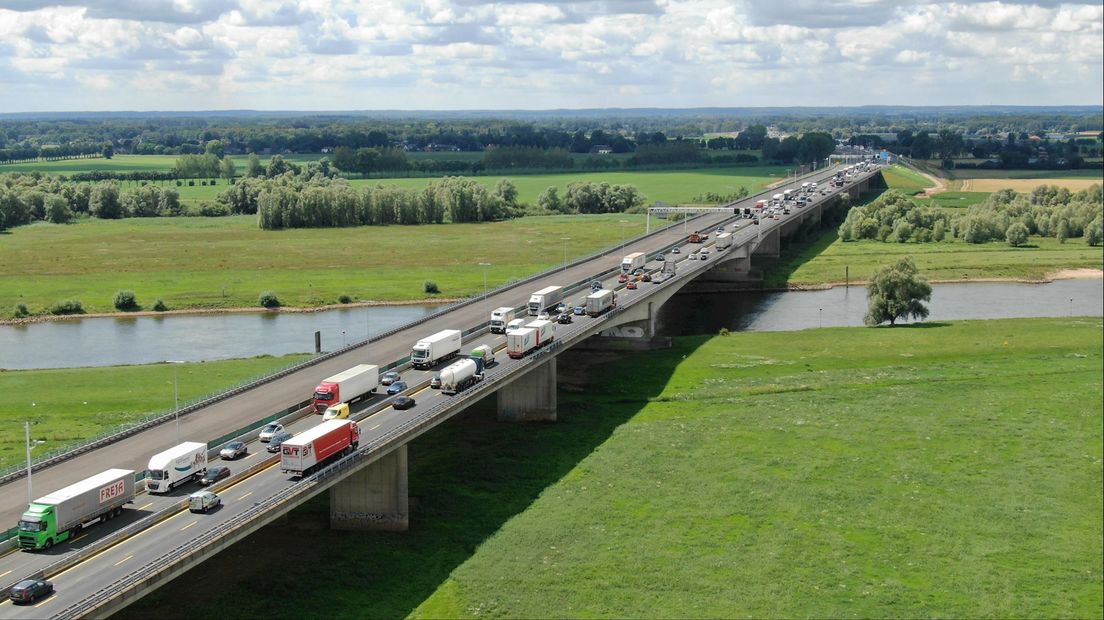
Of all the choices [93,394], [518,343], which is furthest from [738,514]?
[93,394]

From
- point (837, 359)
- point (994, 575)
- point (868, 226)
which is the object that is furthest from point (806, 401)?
point (868, 226)

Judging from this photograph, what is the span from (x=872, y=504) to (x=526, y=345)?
28428mm

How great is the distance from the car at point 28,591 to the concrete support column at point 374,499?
21.9 meters

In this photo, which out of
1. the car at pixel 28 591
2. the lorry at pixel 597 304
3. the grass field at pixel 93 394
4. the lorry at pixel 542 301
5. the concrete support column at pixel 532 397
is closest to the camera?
the car at pixel 28 591

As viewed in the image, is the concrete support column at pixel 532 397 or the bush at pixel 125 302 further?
the bush at pixel 125 302

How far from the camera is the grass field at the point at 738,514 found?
52000 mm

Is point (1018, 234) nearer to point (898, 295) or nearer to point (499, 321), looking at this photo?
point (898, 295)

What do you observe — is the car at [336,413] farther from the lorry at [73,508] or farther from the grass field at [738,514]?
the lorry at [73,508]

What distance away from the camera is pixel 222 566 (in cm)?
5550

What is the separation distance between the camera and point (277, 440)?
191ft

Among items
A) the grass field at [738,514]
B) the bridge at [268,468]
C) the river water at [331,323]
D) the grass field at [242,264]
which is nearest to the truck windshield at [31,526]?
the bridge at [268,468]

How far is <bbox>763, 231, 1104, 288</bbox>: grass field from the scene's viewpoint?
440ft

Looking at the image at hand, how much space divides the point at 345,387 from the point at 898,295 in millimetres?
69895

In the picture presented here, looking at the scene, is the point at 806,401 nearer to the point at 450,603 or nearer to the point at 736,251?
the point at 450,603
